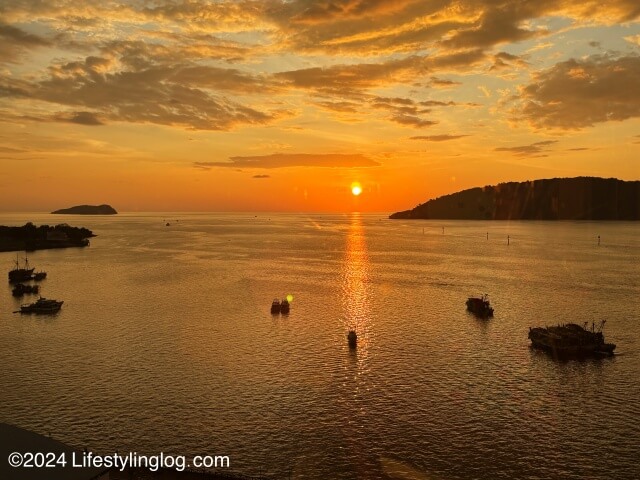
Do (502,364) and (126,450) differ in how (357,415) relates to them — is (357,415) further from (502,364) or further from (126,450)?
(502,364)

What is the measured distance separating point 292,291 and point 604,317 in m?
75.0

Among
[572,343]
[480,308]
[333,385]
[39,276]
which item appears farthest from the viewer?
[39,276]

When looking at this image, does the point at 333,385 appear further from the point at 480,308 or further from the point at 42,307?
the point at 42,307

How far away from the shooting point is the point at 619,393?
6044cm

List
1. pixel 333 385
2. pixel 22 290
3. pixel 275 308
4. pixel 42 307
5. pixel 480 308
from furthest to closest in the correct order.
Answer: pixel 22 290 → pixel 275 308 → pixel 480 308 → pixel 42 307 → pixel 333 385

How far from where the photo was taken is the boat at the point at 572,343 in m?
76.4

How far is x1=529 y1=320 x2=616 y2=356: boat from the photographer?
7638 centimetres

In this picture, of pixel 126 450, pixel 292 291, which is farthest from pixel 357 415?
pixel 292 291

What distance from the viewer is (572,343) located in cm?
7800

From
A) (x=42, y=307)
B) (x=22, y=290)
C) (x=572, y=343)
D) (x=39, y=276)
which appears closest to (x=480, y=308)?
(x=572, y=343)

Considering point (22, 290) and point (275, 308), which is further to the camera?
point (22, 290)

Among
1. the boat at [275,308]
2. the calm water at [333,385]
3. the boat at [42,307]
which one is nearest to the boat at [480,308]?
the calm water at [333,385]

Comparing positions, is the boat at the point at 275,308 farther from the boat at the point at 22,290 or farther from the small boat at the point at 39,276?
the small boat at the point at 39,276

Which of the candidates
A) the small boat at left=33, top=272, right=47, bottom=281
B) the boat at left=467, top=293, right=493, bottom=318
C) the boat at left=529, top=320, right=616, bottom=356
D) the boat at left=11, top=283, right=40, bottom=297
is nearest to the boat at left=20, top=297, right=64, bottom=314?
the boat at left=11, top=283, right=40, bottom=297
